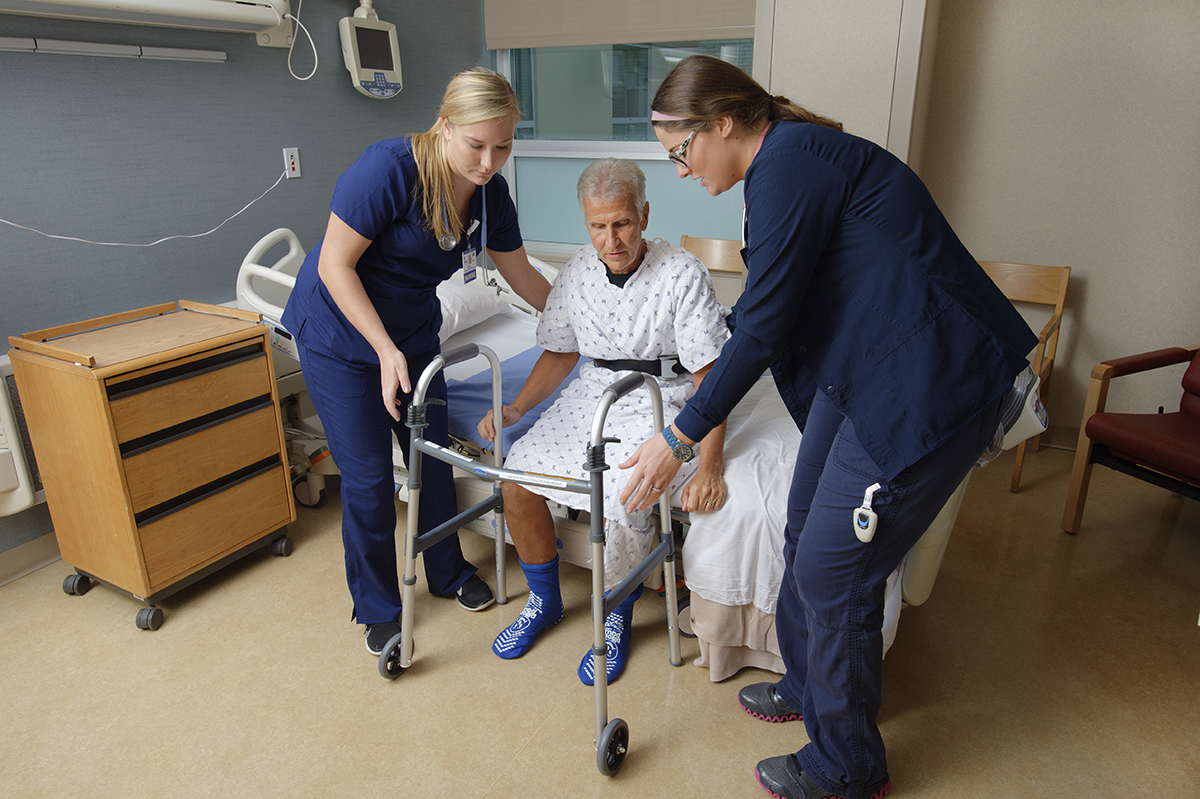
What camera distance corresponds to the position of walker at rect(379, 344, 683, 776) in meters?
1.47

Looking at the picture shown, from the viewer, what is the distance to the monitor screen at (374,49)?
10.4 feet

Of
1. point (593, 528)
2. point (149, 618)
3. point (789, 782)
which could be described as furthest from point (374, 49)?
point (789, 782)

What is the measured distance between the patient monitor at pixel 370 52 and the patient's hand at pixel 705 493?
7.93 ft

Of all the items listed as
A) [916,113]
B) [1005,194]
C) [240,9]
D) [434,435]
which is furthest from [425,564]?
[1005,194]

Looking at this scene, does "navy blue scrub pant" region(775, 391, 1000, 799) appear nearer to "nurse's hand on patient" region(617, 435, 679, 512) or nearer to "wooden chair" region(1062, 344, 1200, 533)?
"nurse's hand on patient" region(617, 435, 679, 512)

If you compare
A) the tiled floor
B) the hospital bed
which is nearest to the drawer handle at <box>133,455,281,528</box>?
the tiled floor

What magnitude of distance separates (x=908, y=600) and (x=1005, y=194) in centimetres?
217

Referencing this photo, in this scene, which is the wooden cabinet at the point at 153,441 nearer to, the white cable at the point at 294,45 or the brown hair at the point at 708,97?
the white cable at the point at 294,45

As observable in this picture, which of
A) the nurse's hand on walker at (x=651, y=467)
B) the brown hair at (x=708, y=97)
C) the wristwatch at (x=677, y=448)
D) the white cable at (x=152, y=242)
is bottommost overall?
the nurse's hand on walker at (x=651, y=467)

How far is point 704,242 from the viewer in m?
3.46

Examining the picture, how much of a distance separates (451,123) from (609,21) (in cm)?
229

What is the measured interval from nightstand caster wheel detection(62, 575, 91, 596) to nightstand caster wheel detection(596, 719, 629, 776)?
5.67 ft

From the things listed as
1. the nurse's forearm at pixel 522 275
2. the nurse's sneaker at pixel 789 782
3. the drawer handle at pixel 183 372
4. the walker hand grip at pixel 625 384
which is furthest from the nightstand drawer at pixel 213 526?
the nurse's sneaker at pixel 789 782

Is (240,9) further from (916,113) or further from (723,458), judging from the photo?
(916,113)
